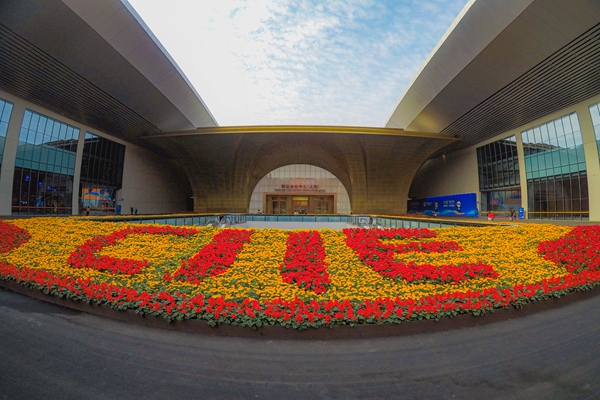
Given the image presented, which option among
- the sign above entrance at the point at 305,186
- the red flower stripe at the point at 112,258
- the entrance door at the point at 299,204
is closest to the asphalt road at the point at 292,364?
the red flower stripe at the point at 112,258

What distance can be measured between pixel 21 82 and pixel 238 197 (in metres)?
22.7

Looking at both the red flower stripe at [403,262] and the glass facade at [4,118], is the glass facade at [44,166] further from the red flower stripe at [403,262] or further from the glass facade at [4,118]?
the red flower stripe at [403,262]

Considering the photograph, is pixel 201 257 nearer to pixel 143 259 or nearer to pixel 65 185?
pixel 143 259

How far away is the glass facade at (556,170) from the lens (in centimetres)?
2308

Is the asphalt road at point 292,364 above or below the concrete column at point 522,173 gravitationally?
below

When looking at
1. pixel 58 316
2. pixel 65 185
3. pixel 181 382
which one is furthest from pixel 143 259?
pixel 65 185

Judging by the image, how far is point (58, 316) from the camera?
15.6 ft

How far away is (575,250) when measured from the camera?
7.89 meters

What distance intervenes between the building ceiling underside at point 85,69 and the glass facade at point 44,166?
1665mm

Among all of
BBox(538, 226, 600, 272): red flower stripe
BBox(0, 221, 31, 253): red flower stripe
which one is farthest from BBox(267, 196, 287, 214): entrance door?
BBox(538, 226, 600, 272): red flower stripe

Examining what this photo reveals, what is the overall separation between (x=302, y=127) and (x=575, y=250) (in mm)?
24990

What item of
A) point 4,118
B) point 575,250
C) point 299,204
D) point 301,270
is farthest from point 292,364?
point 299,204

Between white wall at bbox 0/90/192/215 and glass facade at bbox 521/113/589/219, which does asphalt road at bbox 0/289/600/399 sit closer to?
white wall at bbox 0/90/192/215

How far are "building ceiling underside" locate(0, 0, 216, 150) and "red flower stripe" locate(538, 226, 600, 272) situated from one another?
874 inches
